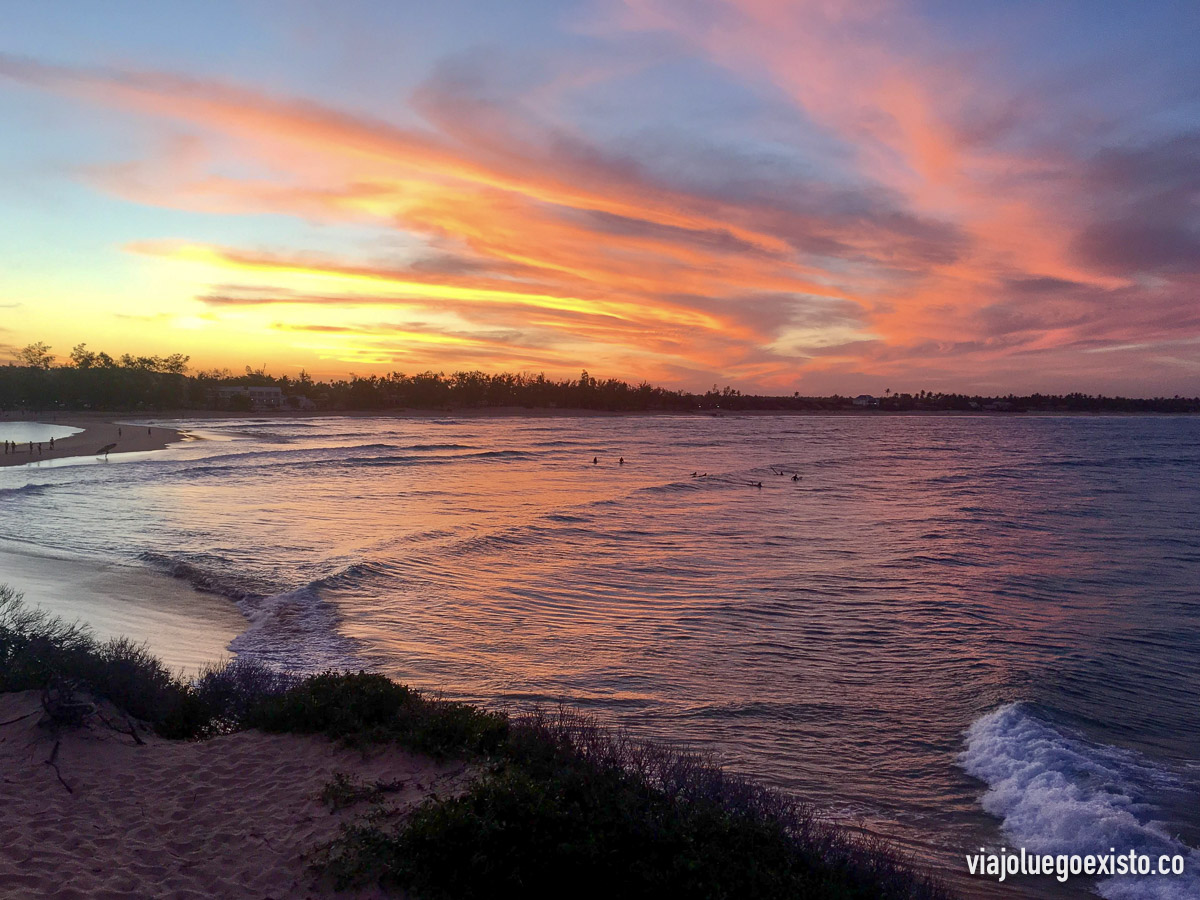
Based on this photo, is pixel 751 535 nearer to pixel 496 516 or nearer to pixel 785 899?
pixel 496 516

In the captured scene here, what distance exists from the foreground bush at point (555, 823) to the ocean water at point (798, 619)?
1730mm

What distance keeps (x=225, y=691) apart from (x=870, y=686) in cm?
842

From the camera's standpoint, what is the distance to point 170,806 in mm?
5891

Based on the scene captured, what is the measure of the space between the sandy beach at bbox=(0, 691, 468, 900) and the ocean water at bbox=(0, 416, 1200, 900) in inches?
125

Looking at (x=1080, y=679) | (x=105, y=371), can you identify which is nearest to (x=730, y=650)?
(x=1080, y=679)

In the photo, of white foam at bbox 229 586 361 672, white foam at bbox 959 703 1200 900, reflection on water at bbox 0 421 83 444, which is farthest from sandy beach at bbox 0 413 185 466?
white foam at bbox 959 703 1200 900

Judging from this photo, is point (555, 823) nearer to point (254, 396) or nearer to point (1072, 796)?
point (1072, 796)

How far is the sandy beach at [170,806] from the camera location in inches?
196

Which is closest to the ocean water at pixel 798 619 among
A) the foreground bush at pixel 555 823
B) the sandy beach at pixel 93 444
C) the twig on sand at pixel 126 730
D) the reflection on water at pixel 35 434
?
the foreground bush at pixel 555 823

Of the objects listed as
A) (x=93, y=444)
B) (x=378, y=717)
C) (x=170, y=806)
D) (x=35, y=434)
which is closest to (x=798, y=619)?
(x=378, y=717)

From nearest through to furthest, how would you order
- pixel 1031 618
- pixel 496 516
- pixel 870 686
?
pixel 870 686, pixel 1031 618, pixel 496 516

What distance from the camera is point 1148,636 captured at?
12.9 metres

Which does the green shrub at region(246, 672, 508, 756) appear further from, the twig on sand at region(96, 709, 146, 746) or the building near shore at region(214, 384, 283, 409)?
the building near shore at region(214, 384, 283, 409)

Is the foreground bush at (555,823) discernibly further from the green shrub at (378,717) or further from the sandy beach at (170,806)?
the sandy beach at (170,806)
